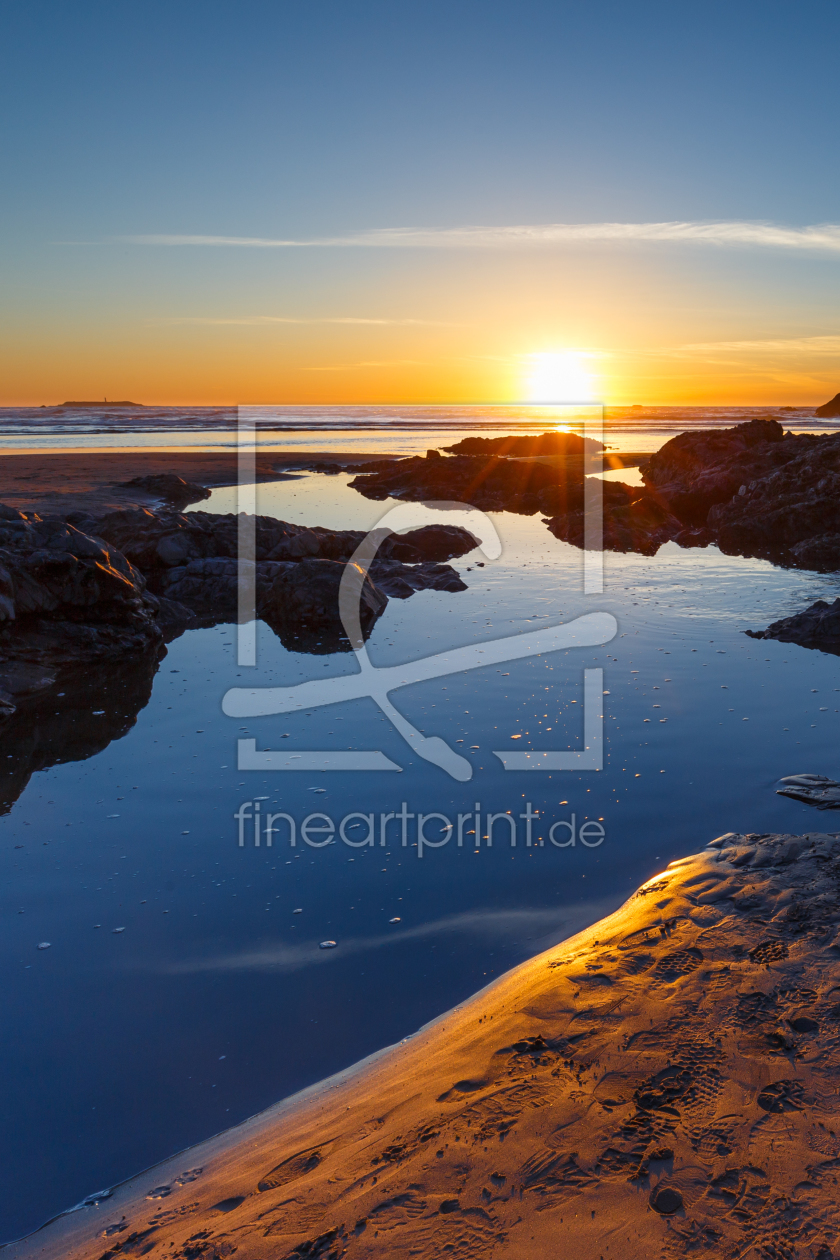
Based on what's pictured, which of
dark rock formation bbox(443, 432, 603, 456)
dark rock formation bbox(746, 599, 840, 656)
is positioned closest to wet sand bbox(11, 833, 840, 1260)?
dark rock formation bbox(746, 599, 840, 656)

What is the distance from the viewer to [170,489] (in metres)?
31.3

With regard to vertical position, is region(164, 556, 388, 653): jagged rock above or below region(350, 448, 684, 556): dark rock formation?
below

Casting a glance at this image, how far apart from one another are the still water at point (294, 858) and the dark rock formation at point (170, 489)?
1840 centimetres

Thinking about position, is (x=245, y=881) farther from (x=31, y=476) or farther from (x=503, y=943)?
(x=31, y=476)

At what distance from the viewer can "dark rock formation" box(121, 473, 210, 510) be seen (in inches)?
1209

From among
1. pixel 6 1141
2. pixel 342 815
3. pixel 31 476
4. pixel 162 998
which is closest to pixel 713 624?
pixel 342 815

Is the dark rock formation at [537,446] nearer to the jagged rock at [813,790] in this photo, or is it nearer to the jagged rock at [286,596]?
the jagged rock at [286,596]

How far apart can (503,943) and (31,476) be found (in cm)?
3763

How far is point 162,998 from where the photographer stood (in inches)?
211

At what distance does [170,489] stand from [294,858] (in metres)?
26.8

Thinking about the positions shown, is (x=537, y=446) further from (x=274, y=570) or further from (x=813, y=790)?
(x=813, y=790)

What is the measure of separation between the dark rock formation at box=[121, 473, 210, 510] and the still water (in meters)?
18.4

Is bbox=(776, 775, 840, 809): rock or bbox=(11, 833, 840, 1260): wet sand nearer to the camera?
bbox=(11, 833, 840, 1260): wet sand

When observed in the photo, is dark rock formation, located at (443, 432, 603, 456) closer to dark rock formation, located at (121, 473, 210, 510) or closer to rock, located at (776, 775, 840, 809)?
dark rock formation, located at (121, 473, 210, 510)
